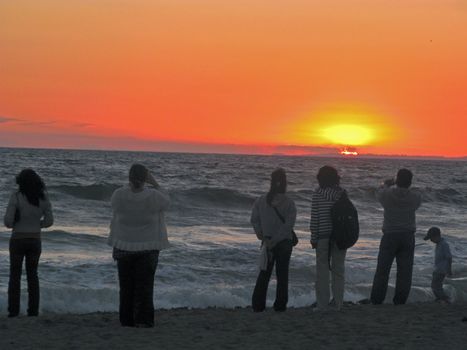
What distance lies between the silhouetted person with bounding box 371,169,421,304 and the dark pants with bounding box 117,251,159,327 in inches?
117

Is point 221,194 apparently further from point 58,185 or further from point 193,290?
point 193,290

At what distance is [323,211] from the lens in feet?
26.1

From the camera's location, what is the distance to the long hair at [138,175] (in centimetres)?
682

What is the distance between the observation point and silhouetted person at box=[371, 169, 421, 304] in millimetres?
8648

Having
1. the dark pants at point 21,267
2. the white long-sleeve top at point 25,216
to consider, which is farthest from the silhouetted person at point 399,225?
the dark pants at point 21,267

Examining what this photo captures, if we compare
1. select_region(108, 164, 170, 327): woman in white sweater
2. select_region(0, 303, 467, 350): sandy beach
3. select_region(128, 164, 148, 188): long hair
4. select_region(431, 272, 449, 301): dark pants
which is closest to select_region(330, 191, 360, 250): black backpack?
select_region(0, 303, 467, 350): sandy beach

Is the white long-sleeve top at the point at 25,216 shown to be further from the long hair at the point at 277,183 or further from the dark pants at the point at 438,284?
the dark pants at the point at 438,284

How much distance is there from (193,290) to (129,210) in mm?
A: 5042

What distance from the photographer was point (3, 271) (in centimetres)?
1218

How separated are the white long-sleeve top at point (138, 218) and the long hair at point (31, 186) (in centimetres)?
123

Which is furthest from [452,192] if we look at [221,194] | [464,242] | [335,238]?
[335,238]

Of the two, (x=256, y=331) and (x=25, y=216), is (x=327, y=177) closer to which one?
(x=256, y=331)

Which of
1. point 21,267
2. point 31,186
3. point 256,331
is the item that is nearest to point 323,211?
point 256,331

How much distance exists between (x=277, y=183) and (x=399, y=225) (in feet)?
5.45
